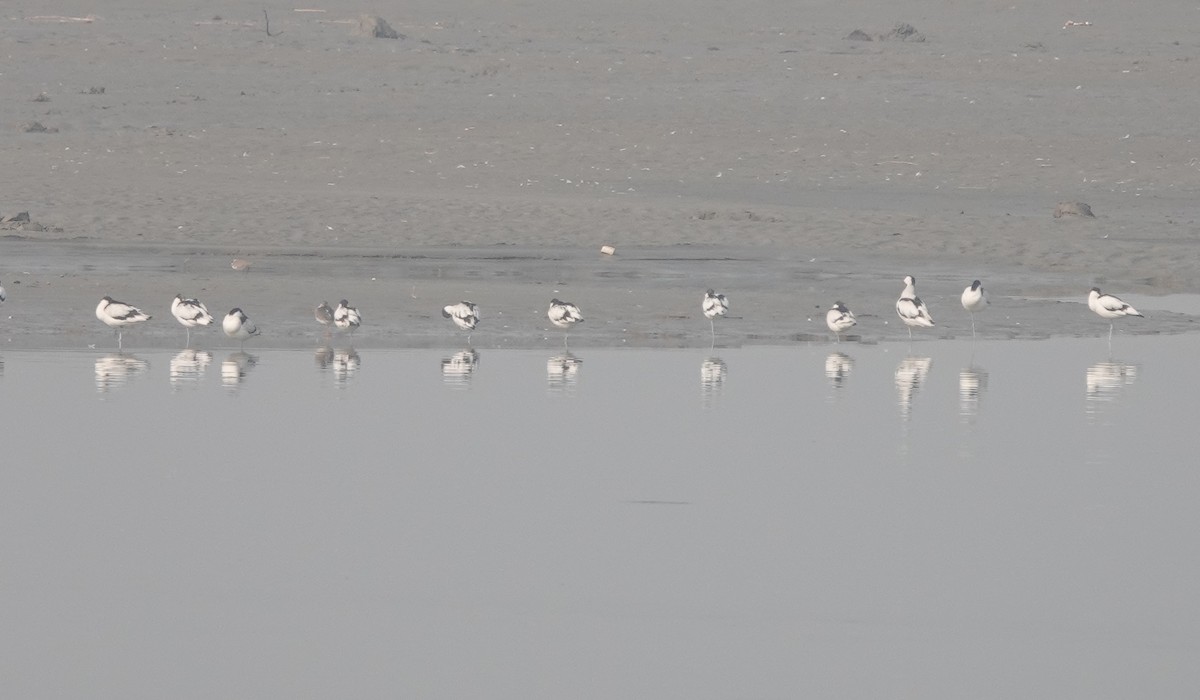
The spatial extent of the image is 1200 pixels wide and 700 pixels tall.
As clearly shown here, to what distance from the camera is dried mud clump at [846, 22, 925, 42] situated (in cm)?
4369

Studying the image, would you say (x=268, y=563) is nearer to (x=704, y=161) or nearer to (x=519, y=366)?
(x=519, y=366)

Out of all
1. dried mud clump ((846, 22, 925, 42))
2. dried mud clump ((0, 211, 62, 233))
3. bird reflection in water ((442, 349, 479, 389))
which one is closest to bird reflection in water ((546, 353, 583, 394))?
bird reflection in water ((442, 349, 479, 389))

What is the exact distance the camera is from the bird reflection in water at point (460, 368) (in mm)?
12766

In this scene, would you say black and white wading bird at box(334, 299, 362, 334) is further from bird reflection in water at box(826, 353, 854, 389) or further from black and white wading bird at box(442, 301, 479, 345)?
bird reflection in water at box(826, 353, 854, 389)

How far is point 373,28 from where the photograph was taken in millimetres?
42188

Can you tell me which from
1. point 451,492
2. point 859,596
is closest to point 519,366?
point 451,492

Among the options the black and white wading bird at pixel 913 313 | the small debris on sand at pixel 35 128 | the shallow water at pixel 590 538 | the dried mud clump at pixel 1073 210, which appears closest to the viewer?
the shallow water at pixel 590 538

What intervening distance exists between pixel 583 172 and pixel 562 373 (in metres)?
14.3

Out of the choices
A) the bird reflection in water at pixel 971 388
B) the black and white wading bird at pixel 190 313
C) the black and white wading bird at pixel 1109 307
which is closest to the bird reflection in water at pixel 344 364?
the black and white wading bird at pixel 190 313

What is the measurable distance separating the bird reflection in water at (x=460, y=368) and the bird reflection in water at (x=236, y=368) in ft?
4.36

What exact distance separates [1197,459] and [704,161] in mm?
18567

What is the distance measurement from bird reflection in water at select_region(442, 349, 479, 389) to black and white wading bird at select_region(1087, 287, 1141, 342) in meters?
5.42

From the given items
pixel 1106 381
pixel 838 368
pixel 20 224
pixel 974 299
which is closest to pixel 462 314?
pixel 838 368

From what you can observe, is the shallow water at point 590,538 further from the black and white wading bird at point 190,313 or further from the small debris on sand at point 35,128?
the small debris on sand at point 35,128
